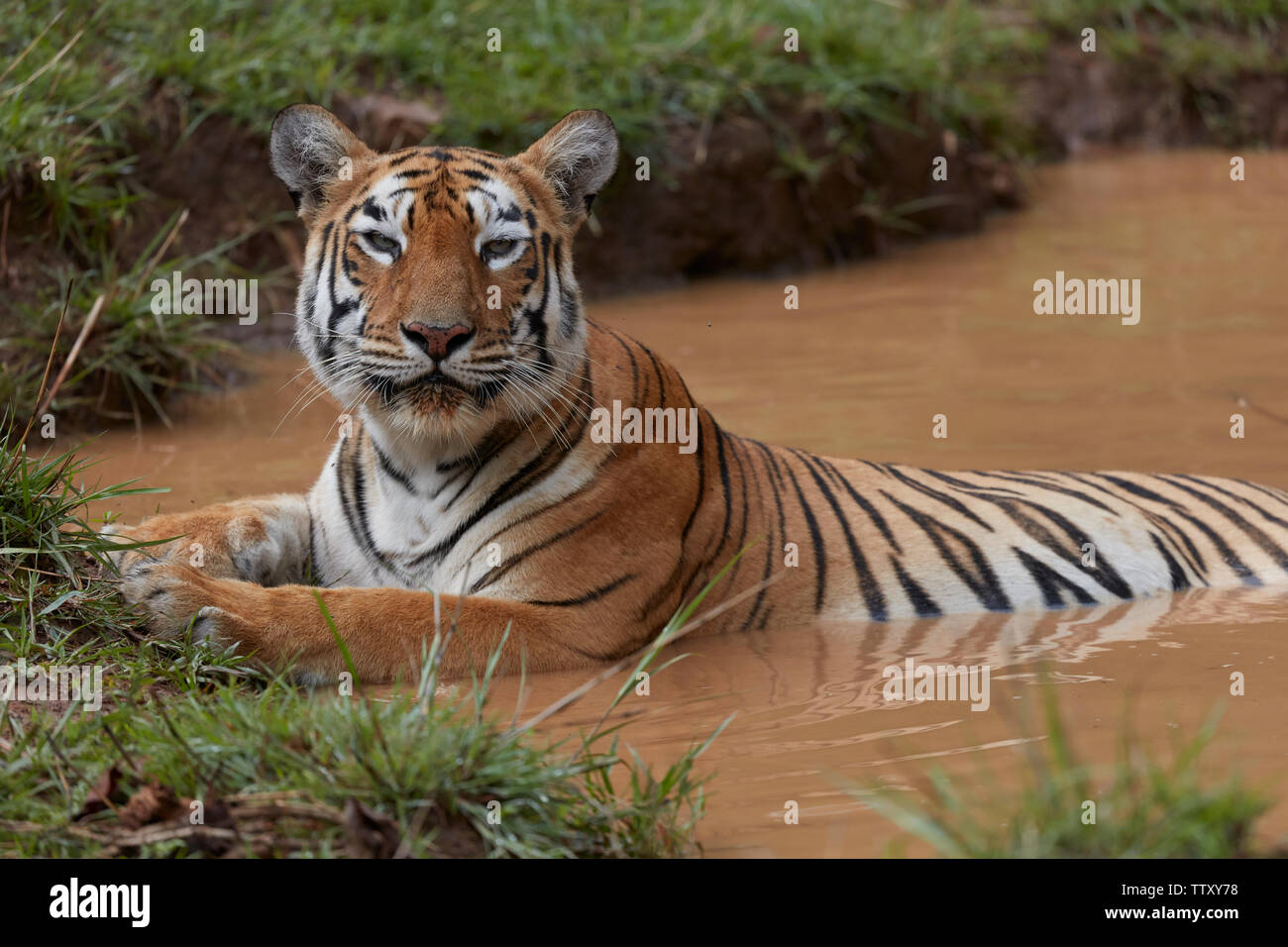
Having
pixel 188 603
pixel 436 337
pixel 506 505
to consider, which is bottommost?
pixel 188 603

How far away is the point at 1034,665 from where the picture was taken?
3.87 meters

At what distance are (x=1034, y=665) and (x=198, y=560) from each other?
6.77ft

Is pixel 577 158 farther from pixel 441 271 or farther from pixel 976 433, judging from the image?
pixel 976 433

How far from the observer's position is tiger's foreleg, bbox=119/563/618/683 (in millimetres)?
3414

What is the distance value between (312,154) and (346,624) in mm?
1256

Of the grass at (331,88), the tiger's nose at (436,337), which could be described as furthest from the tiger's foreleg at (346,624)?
the grass at (331,88)

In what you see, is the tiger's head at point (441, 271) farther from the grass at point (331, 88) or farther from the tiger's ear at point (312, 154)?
the grass at point (331, 88)

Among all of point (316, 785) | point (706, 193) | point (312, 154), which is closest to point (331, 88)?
point (706, 193)

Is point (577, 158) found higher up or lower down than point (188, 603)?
higher up

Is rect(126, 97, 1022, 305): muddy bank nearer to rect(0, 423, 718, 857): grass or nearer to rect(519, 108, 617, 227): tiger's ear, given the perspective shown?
rect(519, 108, 617, 227): tiger's ear

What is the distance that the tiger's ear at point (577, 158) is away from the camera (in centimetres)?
404

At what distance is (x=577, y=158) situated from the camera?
408 centimetres

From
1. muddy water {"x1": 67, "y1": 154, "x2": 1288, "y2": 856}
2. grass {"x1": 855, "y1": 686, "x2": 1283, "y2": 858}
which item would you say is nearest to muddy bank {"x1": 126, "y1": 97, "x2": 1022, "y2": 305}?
muddy water {"x1": 67, "y1": 154, "x2": 1288, "y2": 856}
